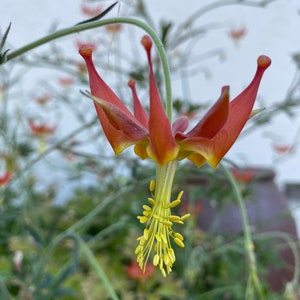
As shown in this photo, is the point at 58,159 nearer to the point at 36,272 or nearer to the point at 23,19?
the point at 23,19

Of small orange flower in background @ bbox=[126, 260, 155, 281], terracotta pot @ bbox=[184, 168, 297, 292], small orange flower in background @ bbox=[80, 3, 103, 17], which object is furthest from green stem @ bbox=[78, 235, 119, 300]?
small orange flower in background @ bbox=[80, 3, 103, 17]

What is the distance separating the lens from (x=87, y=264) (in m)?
0.92

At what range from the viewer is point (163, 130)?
1.01 feet

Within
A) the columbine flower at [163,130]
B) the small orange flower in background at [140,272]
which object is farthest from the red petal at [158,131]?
the small orange flower in background at [140,272]

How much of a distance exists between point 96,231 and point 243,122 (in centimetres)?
80

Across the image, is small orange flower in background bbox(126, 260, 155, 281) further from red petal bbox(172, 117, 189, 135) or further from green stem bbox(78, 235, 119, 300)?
red petal bbox(172, 117, 189, 135)

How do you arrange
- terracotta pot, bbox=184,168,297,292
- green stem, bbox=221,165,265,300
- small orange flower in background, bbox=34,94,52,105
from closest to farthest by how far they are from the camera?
green stem, bbox=221,165,265,300 → terracotta pot, bbox=184,168,297,292 → small orange flower in background, bbox=34,94,52,105

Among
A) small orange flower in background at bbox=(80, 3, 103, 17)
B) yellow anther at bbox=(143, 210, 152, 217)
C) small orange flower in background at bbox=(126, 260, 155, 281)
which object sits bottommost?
small orange flower in background at bbox=(126, 260, 155, 281)

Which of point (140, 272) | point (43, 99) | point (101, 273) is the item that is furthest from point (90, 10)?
point (101, 273)

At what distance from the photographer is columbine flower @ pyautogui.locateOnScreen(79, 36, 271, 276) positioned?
0.95ft

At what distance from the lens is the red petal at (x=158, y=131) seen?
29 cm

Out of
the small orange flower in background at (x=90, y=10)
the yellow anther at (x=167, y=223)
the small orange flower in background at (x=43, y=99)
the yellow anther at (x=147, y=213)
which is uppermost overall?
the small orange flower in background at (x=90, y=10)

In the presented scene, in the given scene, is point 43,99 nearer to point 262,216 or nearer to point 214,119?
point 262,216

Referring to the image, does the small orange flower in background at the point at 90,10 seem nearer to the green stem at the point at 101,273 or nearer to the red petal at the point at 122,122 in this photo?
the green stem at the point at 101,273
